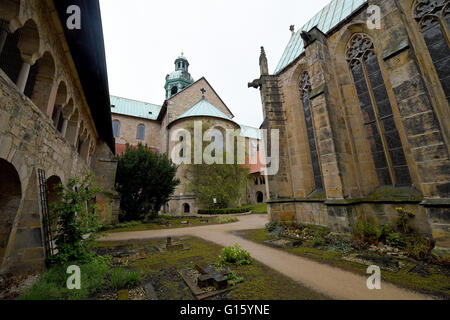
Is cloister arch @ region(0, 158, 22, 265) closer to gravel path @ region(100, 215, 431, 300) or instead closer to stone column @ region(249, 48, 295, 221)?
gravel path @ region(100, 215, 431, 300)

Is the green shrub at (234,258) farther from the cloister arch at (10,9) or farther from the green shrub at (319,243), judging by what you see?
the cloister arch at (10,9)

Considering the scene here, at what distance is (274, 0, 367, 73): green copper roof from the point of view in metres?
7.30

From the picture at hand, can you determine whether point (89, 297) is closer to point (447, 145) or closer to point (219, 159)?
point (447, 145)

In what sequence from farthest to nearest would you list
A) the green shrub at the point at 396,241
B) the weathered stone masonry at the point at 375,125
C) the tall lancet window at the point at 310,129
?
1. the tall lancet window at the point at 310,129
2. the green shrub at the point at 396,241
3. the weathered stone masonry at the point at 375,125

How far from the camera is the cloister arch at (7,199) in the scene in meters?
2.91

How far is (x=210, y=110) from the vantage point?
23.5 metres

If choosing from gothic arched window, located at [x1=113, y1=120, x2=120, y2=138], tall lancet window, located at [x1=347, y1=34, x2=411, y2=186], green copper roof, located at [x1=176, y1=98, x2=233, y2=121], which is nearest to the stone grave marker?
tall lancet window, located at [x1=347, y1=34, x2=411, y2=186]

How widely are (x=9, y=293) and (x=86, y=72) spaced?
18.0 feet

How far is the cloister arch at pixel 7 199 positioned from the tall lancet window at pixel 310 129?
8.92m

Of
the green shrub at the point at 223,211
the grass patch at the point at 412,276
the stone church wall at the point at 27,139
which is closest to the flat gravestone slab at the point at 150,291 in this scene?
the stone church wall at the point at 27,139

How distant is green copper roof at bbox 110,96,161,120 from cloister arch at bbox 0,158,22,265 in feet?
93.0

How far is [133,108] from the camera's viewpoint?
3031 centimetres

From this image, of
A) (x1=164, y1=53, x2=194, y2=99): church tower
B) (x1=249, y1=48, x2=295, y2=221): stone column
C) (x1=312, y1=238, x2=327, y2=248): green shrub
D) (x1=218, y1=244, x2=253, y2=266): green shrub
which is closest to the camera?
(x1=218, y1=244, x2=253, y2=266): green shrub

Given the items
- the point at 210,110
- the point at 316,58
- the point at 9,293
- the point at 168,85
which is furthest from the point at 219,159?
the point at 168,85
